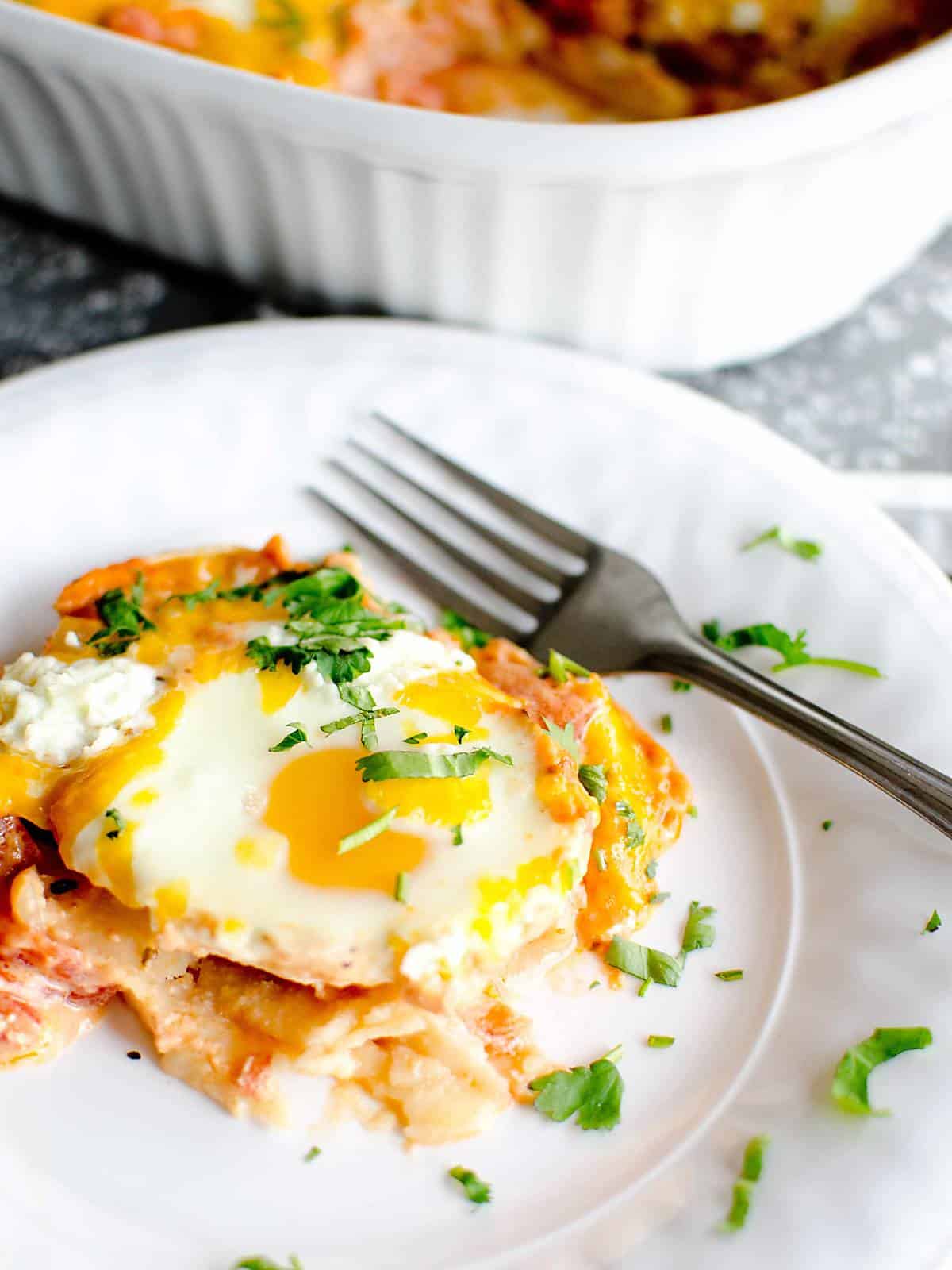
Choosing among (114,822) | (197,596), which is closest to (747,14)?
(197,596)

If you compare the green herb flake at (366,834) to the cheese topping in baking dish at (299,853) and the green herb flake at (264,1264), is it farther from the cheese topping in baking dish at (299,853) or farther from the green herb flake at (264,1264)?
the green herb flake at (264,1264)

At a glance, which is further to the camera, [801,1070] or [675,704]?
[675,704]

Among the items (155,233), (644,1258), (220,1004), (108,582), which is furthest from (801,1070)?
(155,233)

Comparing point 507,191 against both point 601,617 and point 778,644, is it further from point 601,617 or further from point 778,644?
point 778,644

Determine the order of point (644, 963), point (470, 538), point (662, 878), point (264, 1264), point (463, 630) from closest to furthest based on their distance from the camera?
point (264, 1264), point (644, 963), point (662, 878), point (463, 630), point (470, 538)

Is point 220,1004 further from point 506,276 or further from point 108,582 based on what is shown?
point 506,276

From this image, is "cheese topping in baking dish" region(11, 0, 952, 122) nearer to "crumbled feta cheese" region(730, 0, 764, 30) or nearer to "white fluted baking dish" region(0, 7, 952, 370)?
"crumbled feta cheese" region(730, 0, 764, 30)
